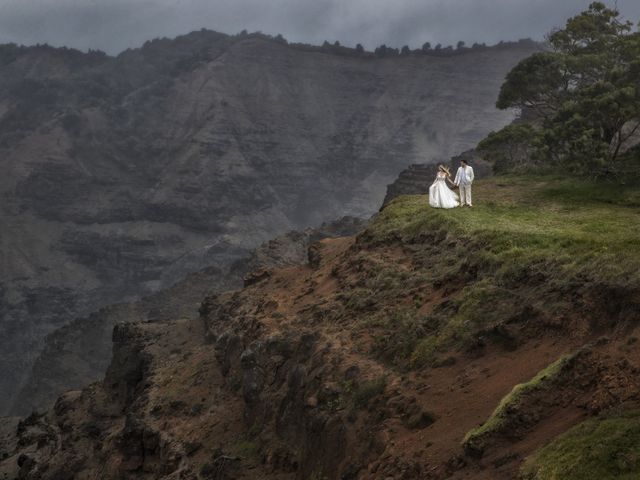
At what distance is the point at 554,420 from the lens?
15047 mm

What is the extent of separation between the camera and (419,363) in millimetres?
21562

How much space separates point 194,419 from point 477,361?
15.9 m

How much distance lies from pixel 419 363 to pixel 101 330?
101683mm

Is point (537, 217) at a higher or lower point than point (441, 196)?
lower

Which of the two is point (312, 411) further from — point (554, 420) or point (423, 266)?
point (554, 420)

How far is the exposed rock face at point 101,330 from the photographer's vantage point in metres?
109

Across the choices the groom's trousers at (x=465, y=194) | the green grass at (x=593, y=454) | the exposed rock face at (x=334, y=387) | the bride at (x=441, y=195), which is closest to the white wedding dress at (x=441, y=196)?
the bride at (x=441, y=195)

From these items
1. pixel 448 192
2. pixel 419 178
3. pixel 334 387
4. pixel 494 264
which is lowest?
pixel 334 387

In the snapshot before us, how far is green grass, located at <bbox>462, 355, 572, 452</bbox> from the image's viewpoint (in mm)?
15453

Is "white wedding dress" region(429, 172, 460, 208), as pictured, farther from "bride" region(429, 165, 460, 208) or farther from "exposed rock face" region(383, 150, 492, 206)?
"exposed rock face" region(383, 150, 492, 206)

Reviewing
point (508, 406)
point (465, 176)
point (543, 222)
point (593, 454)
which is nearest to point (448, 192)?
point (465, 176)

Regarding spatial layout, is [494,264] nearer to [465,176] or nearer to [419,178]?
[465,176]

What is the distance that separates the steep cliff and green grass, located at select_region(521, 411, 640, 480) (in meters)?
0.03

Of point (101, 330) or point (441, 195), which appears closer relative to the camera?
point (441, 195)
